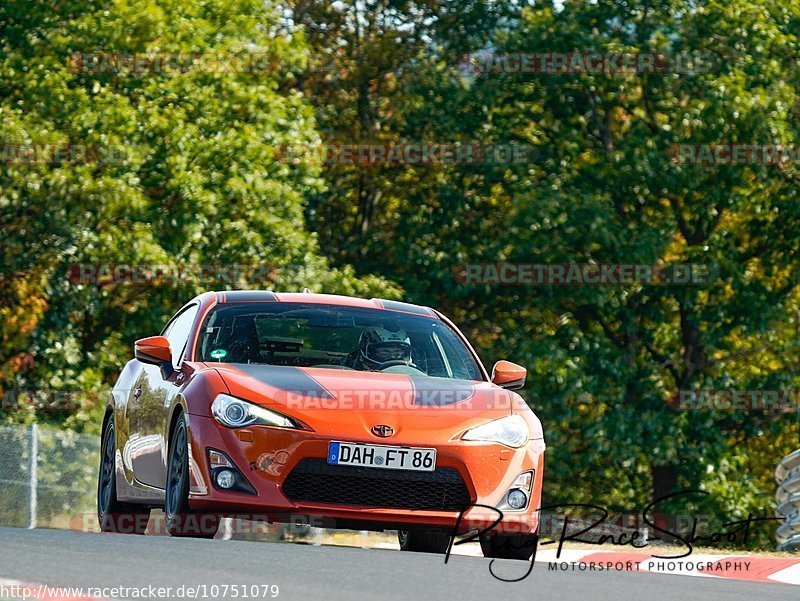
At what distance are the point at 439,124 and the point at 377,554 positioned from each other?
23.8 metres

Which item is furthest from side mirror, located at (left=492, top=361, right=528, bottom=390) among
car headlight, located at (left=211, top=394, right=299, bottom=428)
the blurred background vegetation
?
the blurred background vegetation

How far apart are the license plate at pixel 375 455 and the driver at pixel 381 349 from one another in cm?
131

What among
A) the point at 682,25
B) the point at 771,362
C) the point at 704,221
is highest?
the point at 682,25

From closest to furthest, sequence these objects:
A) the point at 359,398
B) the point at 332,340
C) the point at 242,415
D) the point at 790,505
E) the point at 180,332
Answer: the point at 242,415
the point at 359,398
the point at 332,340
the point at 180,332
the point at 790,505

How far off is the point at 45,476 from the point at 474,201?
57.3ft

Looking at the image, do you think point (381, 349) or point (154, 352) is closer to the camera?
point (154, 352)

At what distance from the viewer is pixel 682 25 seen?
31.6 m

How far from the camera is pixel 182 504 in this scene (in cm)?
953

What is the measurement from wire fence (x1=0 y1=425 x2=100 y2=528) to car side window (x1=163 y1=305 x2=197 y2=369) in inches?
182

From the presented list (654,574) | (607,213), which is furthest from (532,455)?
(607,213)

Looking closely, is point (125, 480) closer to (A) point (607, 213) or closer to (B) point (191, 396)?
(B) point (191, 396)

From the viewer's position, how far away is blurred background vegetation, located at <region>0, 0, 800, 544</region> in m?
27.2

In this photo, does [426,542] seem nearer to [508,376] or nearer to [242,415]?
[508,376]

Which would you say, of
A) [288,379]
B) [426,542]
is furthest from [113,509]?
[288,379]
